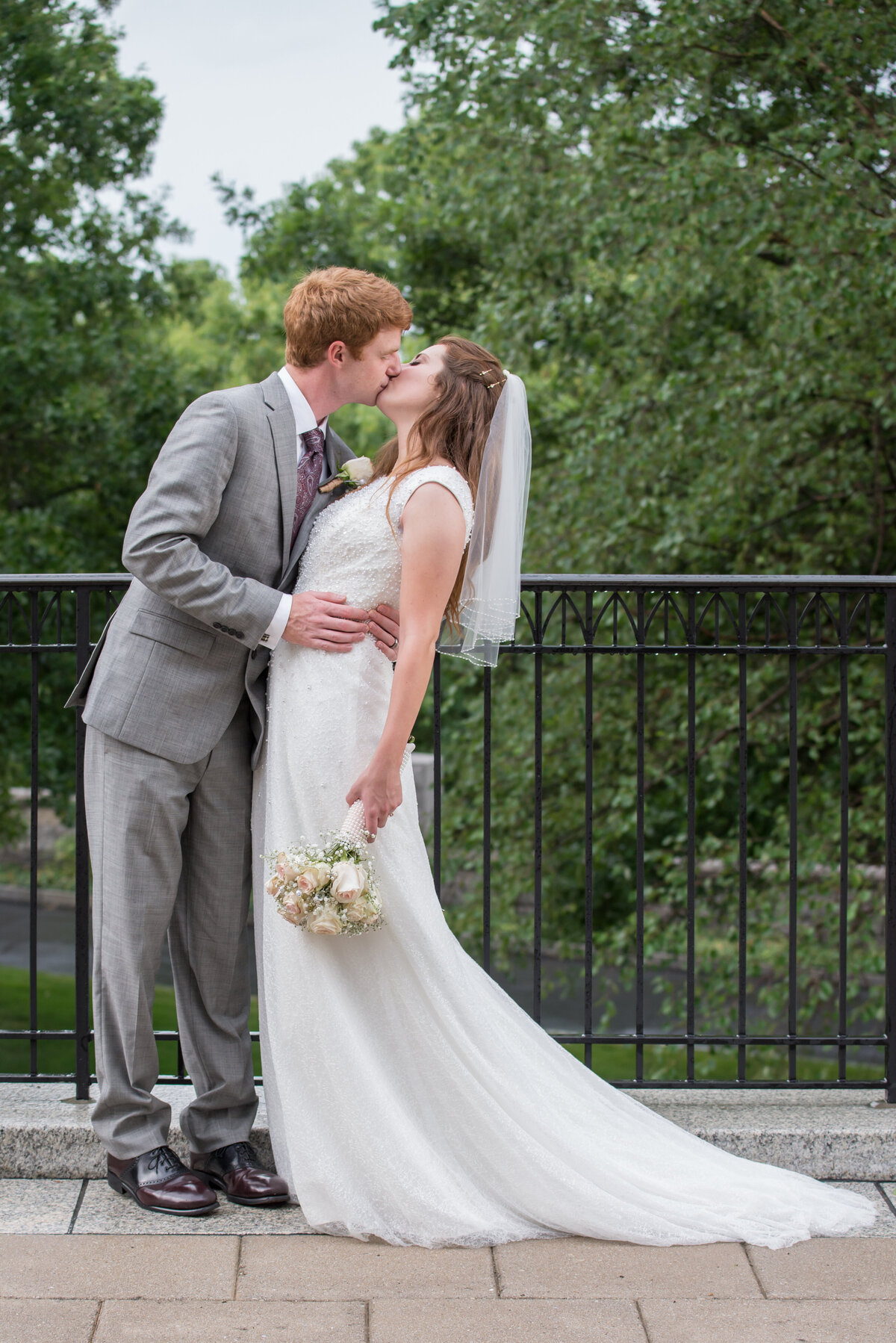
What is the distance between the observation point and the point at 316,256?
1249 centimetres

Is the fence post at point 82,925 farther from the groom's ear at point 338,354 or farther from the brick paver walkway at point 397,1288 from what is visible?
the groom's ear at point 338,354

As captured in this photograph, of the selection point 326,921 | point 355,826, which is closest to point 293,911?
point 326,921

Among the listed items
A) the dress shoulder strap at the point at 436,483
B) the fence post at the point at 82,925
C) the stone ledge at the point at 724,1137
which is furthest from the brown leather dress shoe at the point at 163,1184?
the dress shoulder strap at the point at 436,483

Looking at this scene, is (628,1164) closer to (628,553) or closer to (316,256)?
(628,553)

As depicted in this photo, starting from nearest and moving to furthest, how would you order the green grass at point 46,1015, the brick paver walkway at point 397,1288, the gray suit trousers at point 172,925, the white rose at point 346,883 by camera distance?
the brick paver walkway at point 397,1288
the white rose at point 346,883
the gray suit trousers at point 172,925
the green grass at point 46,1015

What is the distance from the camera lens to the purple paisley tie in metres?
2.87

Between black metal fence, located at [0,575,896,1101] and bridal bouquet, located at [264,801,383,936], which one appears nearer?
bridal bouquet, located at [264,801,383,936]

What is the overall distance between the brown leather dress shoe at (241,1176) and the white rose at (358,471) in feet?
5.19

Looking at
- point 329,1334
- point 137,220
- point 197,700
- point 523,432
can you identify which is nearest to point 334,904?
point 197,700

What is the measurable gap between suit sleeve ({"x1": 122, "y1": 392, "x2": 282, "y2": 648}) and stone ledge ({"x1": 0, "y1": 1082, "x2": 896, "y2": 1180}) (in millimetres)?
1295

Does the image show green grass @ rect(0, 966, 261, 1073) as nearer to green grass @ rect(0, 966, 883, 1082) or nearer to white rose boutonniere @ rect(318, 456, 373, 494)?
green grass @ rect(0, 966, 883, 1082)

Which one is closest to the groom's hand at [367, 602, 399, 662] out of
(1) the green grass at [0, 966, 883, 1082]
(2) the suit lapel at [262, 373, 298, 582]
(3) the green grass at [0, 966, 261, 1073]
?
(2) the suit lapel at [262, 373, 298, 582]

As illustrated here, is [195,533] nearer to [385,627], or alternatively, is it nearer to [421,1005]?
[385,627]

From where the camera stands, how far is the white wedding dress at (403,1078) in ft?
8.71
